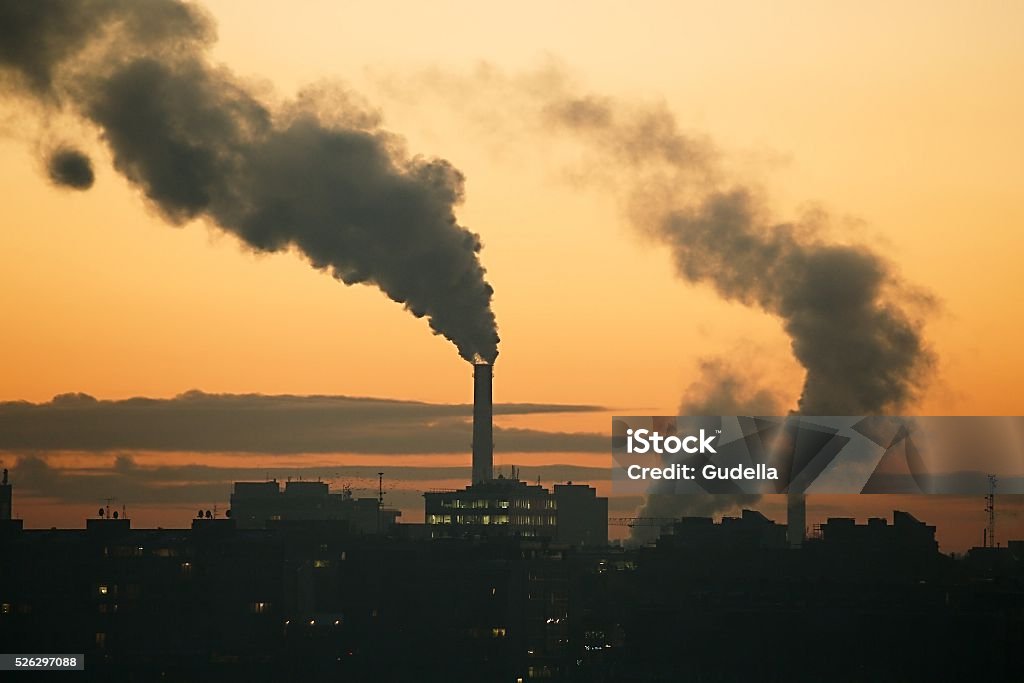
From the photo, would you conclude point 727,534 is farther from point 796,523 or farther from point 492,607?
point 492,607

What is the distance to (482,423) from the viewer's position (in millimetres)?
159875

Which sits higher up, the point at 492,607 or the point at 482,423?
the point at 482,423

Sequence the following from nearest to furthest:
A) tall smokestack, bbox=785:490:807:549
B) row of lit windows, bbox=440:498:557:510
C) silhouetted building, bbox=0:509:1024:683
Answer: silhouetted building, bbox=0:509:1024:683, tall smokestack, bbox=785:490:807:549, row of lit windows, bbox=440:498:557:510

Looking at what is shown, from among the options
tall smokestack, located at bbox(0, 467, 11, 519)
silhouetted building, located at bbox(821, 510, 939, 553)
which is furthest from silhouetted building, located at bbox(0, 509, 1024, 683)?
tall smokestack, located at bbox(0, 467, 11, 519)

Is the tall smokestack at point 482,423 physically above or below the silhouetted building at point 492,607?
above

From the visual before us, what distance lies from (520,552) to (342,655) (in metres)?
24.5

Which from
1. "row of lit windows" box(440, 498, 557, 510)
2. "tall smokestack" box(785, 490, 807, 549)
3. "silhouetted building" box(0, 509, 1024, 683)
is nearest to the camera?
"silhouetted building" box(0, 509, 1024, 683)

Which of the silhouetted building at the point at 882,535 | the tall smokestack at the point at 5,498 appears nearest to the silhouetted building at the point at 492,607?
the silhouetted building at the point at 882,535

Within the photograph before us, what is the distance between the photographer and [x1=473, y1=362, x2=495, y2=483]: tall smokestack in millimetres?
148250

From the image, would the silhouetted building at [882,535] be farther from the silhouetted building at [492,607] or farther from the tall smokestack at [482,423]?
the tall smokestack at [482,423]

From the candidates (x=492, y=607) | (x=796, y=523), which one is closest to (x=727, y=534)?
(x=796, y=523)

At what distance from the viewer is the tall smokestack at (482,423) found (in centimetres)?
14825

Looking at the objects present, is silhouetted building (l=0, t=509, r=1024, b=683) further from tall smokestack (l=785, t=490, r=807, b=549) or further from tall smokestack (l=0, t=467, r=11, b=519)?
tall smokestack (l=0, t=467, r=11, b=519)

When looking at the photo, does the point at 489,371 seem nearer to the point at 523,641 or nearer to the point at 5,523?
the point at 523,641
